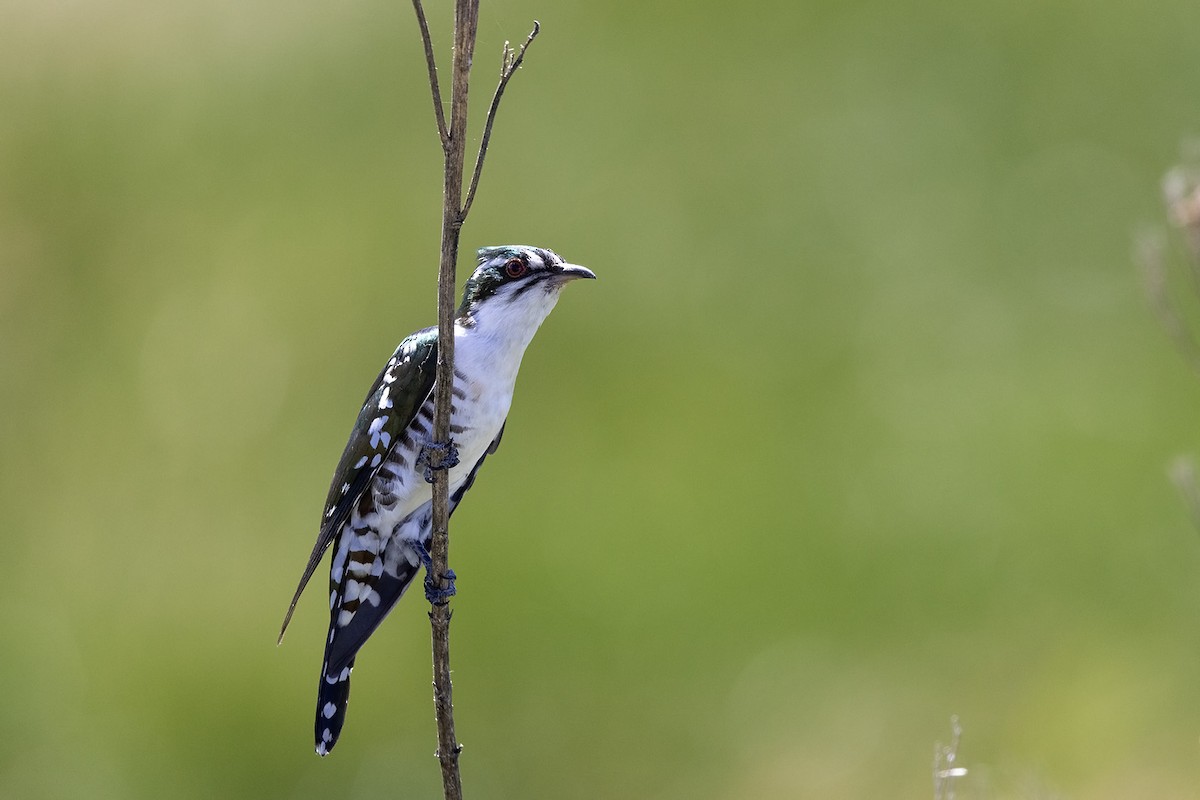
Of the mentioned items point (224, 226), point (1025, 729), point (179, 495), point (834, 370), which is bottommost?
point (1025, 729)

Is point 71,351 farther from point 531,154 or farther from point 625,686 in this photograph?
point 625,686

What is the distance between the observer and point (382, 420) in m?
4.08

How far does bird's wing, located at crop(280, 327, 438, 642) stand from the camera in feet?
13.2

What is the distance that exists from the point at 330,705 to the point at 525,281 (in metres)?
1.53

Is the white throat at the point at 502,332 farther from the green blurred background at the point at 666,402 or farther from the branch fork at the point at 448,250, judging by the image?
the green blurred background at the point at 666,402

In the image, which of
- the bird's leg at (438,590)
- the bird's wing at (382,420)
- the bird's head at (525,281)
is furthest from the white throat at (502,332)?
the bird's leg at (438,590)

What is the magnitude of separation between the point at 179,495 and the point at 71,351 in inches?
64.7

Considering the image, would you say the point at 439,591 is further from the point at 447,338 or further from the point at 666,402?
the point at 666,402

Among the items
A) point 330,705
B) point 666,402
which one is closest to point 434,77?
point 330,705

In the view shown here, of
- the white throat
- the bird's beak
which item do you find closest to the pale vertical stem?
the white throat

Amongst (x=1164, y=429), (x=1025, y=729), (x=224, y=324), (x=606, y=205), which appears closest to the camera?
(x=1025, y=729)

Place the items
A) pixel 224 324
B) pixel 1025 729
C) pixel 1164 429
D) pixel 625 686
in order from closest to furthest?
pixel 1025 729 < pixel 625 686 < pixel 1164 429 < pixel 224 324

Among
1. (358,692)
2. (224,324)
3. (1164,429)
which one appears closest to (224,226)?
(224,324)

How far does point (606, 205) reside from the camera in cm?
1029
